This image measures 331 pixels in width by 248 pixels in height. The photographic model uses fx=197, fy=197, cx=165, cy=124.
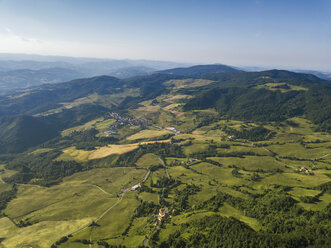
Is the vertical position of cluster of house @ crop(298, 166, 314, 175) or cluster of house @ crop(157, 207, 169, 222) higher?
cluster of house @ crop(298, 166, 314, 175)

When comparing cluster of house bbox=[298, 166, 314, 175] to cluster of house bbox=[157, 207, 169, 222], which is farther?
cluster of house bbox=[298, 166, 314, 175]

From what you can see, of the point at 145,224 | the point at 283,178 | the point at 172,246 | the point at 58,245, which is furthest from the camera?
the point at 283,178

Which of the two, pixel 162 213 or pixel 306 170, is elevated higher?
pixel 306 170

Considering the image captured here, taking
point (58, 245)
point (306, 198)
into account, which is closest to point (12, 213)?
point (58, 245)

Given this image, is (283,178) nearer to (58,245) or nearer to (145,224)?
(145,224)

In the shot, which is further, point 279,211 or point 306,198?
point 306,198

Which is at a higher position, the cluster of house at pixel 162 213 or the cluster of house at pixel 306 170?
the cluster of house at pixel 306 170

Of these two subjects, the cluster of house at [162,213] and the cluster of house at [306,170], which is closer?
the cluster of house at [162,213]

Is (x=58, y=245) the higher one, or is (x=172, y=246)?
(x=172, y=246)

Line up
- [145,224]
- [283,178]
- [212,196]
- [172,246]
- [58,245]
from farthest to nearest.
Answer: [283,178], [212,196], [145,224], [58,245], [172,246]

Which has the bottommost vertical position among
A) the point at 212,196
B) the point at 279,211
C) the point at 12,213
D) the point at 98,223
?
the point at 12,213

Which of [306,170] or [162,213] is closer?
[162,213]
